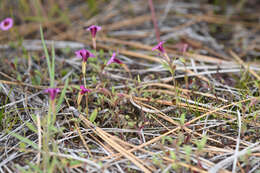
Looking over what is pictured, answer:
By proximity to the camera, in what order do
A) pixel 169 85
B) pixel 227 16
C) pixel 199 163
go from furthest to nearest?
pixel 227 16 < pixel 169 85 < pixel 199 163

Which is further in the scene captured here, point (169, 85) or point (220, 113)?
point (169, 85)

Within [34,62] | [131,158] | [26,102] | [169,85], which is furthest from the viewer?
[34,62]

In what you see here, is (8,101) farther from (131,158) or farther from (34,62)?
(131,158)

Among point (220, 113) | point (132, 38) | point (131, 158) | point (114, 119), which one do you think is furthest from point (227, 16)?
point (131, 158)

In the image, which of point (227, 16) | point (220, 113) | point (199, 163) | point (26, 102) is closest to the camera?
point (199, 163)

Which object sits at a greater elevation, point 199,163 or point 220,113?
point 220,113

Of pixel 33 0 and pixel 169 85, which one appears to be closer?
pixel 169 85

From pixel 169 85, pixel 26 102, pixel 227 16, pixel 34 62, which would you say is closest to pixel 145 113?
pixel 169 85

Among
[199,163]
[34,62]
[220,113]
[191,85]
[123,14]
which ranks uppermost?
[123,14]

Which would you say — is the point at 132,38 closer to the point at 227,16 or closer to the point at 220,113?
the point at 227,16
